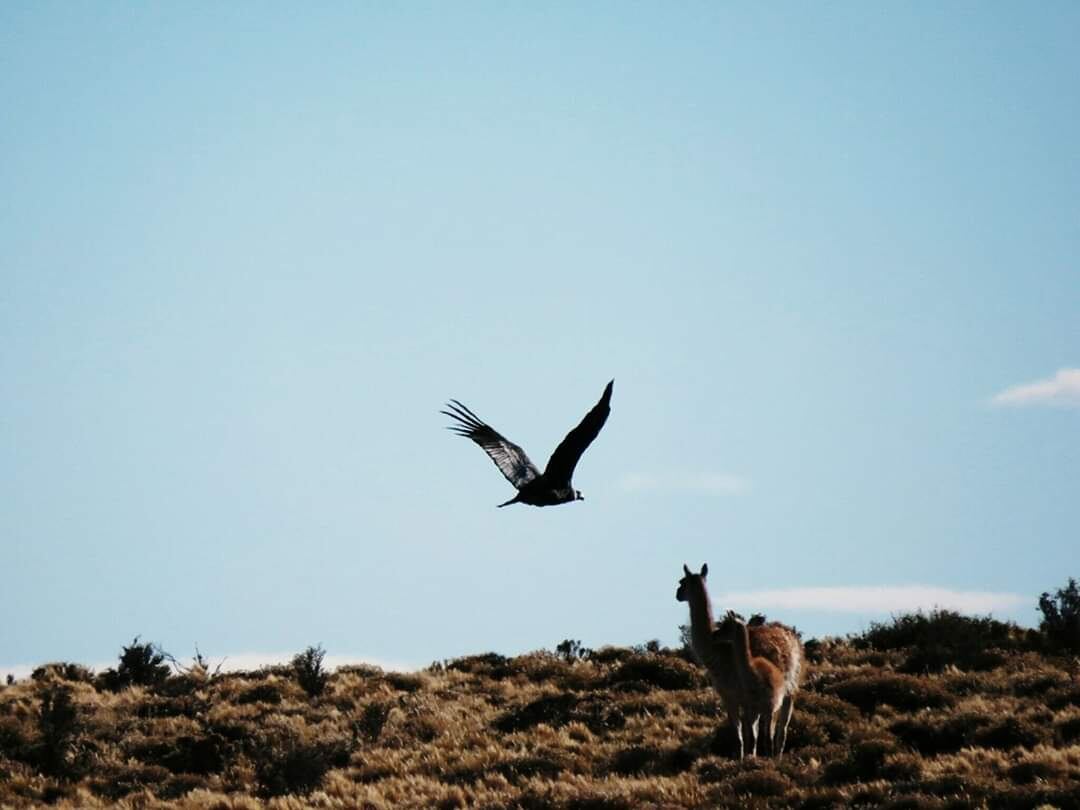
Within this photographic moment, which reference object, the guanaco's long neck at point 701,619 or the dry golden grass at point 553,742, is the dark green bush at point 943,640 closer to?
the dry golden grass at point 553,742

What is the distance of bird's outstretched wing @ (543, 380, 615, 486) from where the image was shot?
17391 mm

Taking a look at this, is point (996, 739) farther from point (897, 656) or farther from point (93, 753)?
point (93, 753)

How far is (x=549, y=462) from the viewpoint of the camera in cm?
1838

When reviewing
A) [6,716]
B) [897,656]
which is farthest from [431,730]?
[897,656]

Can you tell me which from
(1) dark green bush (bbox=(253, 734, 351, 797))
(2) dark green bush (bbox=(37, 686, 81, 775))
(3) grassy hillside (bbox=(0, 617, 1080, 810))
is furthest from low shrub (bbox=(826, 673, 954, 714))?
(2) dark green bush (bbox=(37, 686, 81, 775))

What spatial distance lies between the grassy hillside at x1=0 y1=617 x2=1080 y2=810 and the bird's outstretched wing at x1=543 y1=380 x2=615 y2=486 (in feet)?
12.7

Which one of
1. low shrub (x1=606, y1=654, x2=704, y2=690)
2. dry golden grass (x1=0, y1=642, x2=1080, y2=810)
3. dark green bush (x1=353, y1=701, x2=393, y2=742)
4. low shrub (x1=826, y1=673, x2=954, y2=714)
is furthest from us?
low shrub (x1=606, y1=654, x2=704, y2=690)

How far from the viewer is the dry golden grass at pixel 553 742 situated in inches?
658

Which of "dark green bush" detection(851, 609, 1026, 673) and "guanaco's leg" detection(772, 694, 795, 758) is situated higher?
"dark green bush" detection(851, 609, 1026, 673)

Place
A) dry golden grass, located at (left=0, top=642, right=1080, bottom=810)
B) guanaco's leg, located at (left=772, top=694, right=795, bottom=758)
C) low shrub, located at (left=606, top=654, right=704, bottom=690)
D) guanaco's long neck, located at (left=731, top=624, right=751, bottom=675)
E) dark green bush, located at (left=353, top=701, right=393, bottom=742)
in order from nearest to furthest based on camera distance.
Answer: dry golden grass, located at (left=0, top=642, right=1080, bottom=810)
guanaco's long neck, located at (left=731, top=624, right=751, bottom=675)
guanaco's leg, located at (left=772, top=694, right=795, bottom=758)
dark green bush, located at (left=353, top=701, right=393, bottom=742)
low shrub, located at (left=606, top=654, right=704, bottom=690)

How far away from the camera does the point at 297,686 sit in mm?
26953

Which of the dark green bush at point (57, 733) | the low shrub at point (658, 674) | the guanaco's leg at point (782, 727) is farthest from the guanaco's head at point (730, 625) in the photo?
the dark green bush at point (57, 733)

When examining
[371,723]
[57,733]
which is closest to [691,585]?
[371,723]

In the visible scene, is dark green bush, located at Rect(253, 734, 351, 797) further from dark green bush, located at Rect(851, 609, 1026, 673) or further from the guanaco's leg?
dark green bush, located at Rect(851, 609, 1026, 673)
